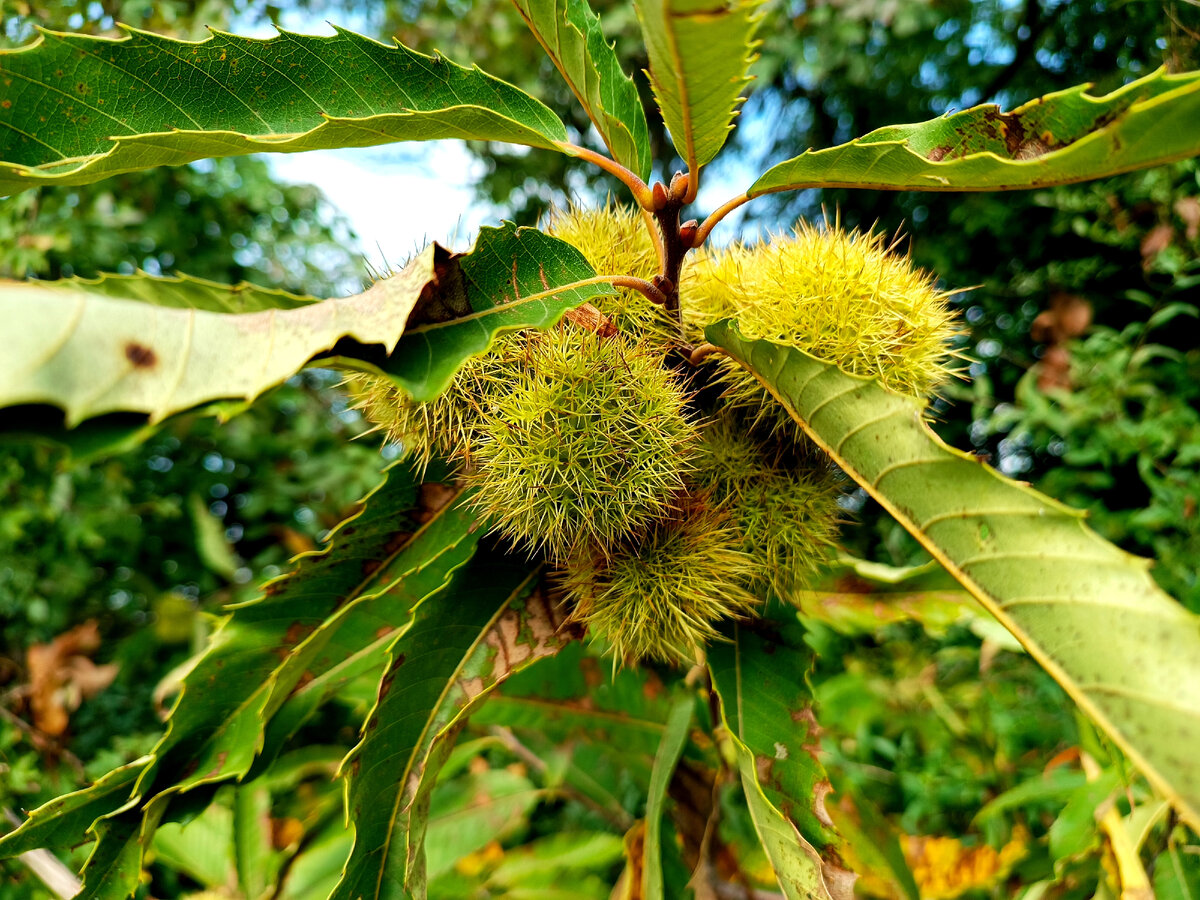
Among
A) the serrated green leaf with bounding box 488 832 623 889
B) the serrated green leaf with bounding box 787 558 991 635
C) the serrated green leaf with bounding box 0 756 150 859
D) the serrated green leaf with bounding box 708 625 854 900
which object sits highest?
the serrated green leaf with bounding box 0 756 150 859

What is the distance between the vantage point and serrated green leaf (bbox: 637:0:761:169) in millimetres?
472

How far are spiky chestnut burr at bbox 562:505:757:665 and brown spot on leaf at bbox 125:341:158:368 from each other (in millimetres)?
456

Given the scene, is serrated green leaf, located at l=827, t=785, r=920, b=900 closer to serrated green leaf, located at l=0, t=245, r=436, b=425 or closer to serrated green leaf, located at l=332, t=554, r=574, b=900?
serrated green leaf, located at l=332, t=554, r=574, b=900

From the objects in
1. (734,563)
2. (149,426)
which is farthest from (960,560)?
(149,426)

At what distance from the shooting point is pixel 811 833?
2.31 feet

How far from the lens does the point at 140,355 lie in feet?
1.22

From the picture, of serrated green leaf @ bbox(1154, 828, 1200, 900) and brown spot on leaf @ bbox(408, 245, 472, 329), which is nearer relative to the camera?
brown spot on leaf @ bbox(408, 245, 472, 329)

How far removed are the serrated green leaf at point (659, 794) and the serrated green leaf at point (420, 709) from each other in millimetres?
246

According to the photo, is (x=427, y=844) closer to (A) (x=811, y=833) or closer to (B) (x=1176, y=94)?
(A) (x=811, y=833)

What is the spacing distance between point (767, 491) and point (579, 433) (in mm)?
226

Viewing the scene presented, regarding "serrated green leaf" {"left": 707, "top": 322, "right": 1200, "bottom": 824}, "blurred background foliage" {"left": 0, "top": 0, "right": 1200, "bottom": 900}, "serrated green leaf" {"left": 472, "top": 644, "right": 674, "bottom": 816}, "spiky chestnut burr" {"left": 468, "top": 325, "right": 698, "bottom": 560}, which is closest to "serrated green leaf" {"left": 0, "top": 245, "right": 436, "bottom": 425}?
"spiky chestnut burr" {"left": 468, "top": 325, "right": 698, "bottom": 560}

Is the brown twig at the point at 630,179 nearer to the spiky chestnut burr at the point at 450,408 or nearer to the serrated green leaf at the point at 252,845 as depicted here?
the spiky chestnut burr at the point at 450,408

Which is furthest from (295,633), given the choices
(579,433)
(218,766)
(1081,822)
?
(1081,822)

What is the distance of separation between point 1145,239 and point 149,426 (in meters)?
2.31
